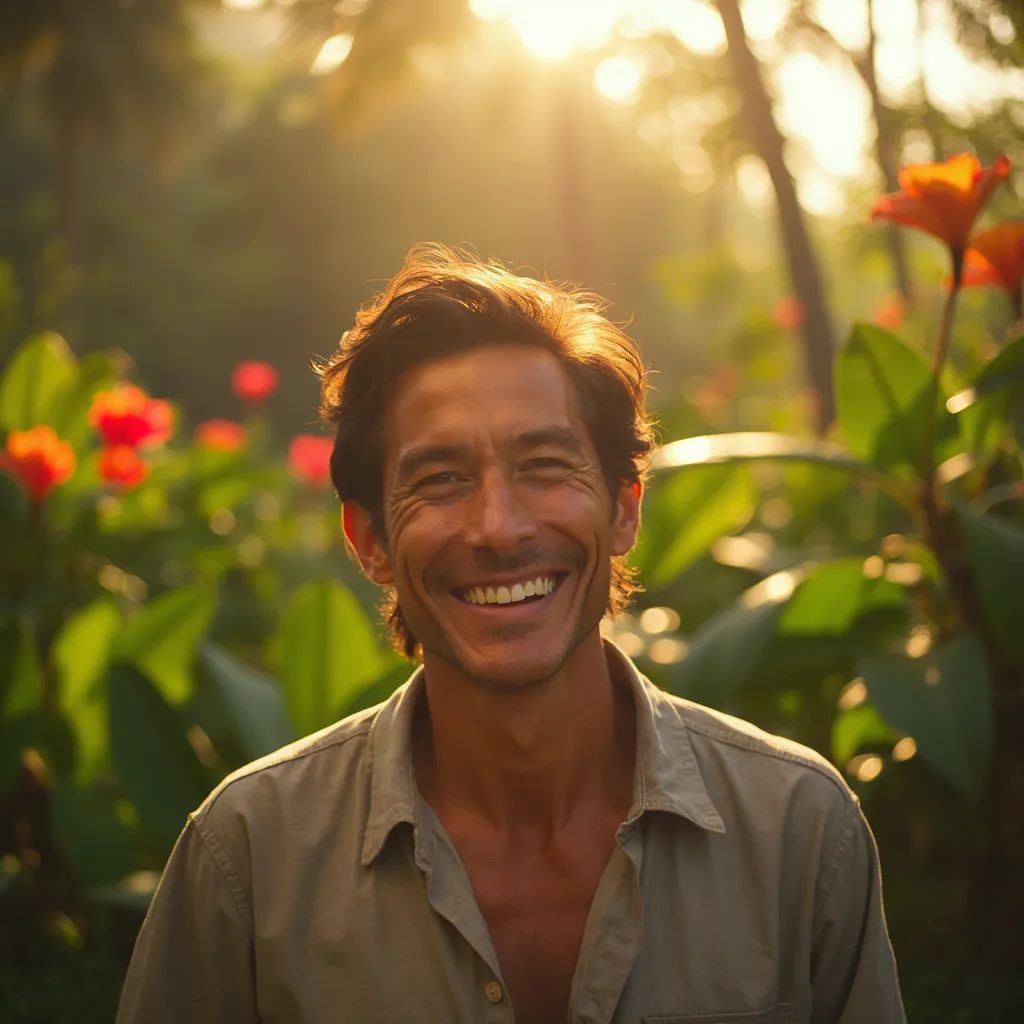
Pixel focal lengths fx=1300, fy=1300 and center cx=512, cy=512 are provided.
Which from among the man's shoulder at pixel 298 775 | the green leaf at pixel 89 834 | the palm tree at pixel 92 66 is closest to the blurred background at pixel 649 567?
the green leaf at pixel 89 834

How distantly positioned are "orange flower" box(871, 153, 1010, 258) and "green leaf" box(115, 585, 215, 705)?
2.28m

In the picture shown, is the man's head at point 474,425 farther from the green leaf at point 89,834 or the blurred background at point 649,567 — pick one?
the green leaf at point 89,834

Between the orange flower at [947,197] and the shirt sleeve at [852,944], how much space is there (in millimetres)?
1588

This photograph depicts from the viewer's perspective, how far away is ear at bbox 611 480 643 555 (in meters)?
2.49

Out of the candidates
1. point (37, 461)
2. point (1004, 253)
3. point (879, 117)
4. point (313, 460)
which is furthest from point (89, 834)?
point (879, 117)

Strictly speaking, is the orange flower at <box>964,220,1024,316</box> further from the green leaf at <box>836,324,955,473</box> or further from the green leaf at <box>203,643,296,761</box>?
the green leaf at <box>203,643,296,761</box>

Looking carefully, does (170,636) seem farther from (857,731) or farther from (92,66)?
(92,66)

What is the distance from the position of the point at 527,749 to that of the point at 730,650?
1253mm

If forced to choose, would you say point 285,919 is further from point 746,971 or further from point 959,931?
point 959,931

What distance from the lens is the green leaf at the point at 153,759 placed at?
3.31m

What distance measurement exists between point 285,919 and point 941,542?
2.08 metres

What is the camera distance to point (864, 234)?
11633 millimetres

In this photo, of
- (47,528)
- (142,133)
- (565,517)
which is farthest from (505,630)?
(142,133)

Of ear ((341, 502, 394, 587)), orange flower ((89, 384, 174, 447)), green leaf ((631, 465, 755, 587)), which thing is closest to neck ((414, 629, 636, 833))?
ear ((341, 502, 394, 587))
